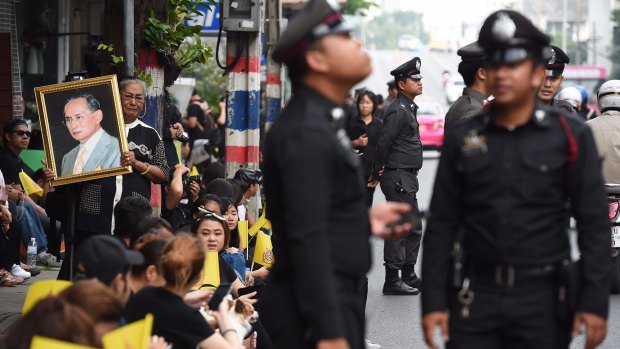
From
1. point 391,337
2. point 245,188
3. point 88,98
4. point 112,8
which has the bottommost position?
point 391,337

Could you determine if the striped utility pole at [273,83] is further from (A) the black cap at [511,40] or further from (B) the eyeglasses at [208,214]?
(A) the black cap at [511,40]

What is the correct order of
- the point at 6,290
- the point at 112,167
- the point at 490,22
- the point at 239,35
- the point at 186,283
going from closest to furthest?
the point at 490,22, the point at 186,283, the point at 112,167, the point at 6,290, the point at 239,35

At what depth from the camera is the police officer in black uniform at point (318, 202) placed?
465 centimetres

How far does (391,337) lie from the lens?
1036cm

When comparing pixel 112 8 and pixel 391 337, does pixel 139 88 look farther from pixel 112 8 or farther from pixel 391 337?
pixel 391 337

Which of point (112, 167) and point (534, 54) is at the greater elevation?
point (534, 54)

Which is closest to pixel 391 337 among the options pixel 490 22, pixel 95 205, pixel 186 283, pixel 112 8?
pixel 95 205

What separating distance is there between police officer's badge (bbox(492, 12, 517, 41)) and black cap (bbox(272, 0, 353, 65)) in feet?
2.37

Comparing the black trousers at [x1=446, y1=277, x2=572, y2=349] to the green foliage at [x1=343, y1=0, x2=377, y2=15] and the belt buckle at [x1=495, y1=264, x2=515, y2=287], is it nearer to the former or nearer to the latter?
the belt buckle at [x1=495, y1=264, x2=515, y2=287]

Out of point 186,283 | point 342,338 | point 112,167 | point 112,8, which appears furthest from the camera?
point 112,8

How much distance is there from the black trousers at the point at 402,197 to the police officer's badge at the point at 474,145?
724cm

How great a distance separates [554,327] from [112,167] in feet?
15.1

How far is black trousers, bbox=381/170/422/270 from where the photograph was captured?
41.2 ft

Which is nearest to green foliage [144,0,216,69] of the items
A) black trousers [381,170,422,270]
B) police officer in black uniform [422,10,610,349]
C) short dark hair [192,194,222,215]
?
short dark hair [192,194,222,215]
